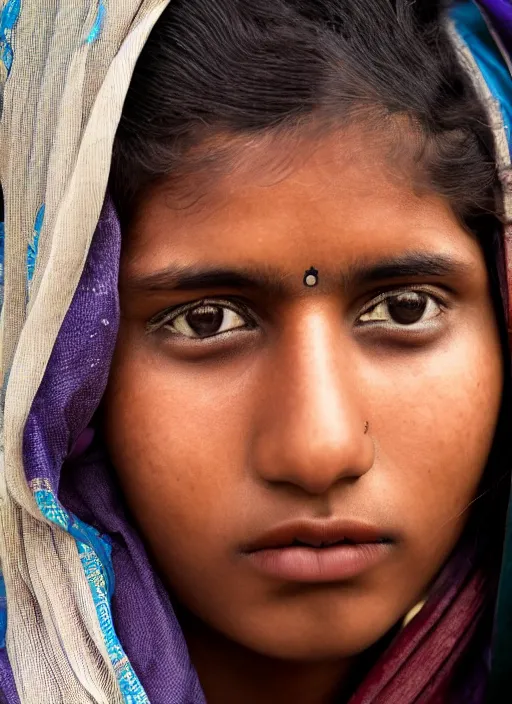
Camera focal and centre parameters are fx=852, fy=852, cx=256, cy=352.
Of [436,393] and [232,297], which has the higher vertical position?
[232,297]

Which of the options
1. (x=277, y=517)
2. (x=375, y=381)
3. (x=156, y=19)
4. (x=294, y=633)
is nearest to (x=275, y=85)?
(x=156, y=19)

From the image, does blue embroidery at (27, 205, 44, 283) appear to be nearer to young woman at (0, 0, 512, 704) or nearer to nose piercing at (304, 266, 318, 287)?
young woman at (0, 0, 512, 704)

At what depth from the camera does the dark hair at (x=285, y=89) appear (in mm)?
1164

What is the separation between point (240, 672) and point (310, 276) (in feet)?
2.22

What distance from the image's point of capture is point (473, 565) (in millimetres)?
1408

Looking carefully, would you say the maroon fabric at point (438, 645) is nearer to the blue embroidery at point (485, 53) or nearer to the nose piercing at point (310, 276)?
the nose piercing at point (310, 276)

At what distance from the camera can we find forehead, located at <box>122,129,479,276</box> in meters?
1.14

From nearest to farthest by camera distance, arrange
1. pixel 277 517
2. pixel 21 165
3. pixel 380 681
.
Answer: pixel 277 517 < pixel 21 165 < pixel 380 681

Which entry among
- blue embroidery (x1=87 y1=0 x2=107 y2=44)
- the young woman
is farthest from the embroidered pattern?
blue embroidery (x1=87 y1=0 x2=107 y2=44)

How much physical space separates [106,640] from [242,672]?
1.05 ft

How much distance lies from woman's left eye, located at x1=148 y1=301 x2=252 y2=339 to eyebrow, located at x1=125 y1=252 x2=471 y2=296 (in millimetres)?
52

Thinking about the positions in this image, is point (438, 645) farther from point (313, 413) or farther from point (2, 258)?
point (2, 258)

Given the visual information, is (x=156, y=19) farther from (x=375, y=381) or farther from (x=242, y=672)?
(x=242, y=672)

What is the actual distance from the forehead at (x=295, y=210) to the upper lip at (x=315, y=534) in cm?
35
